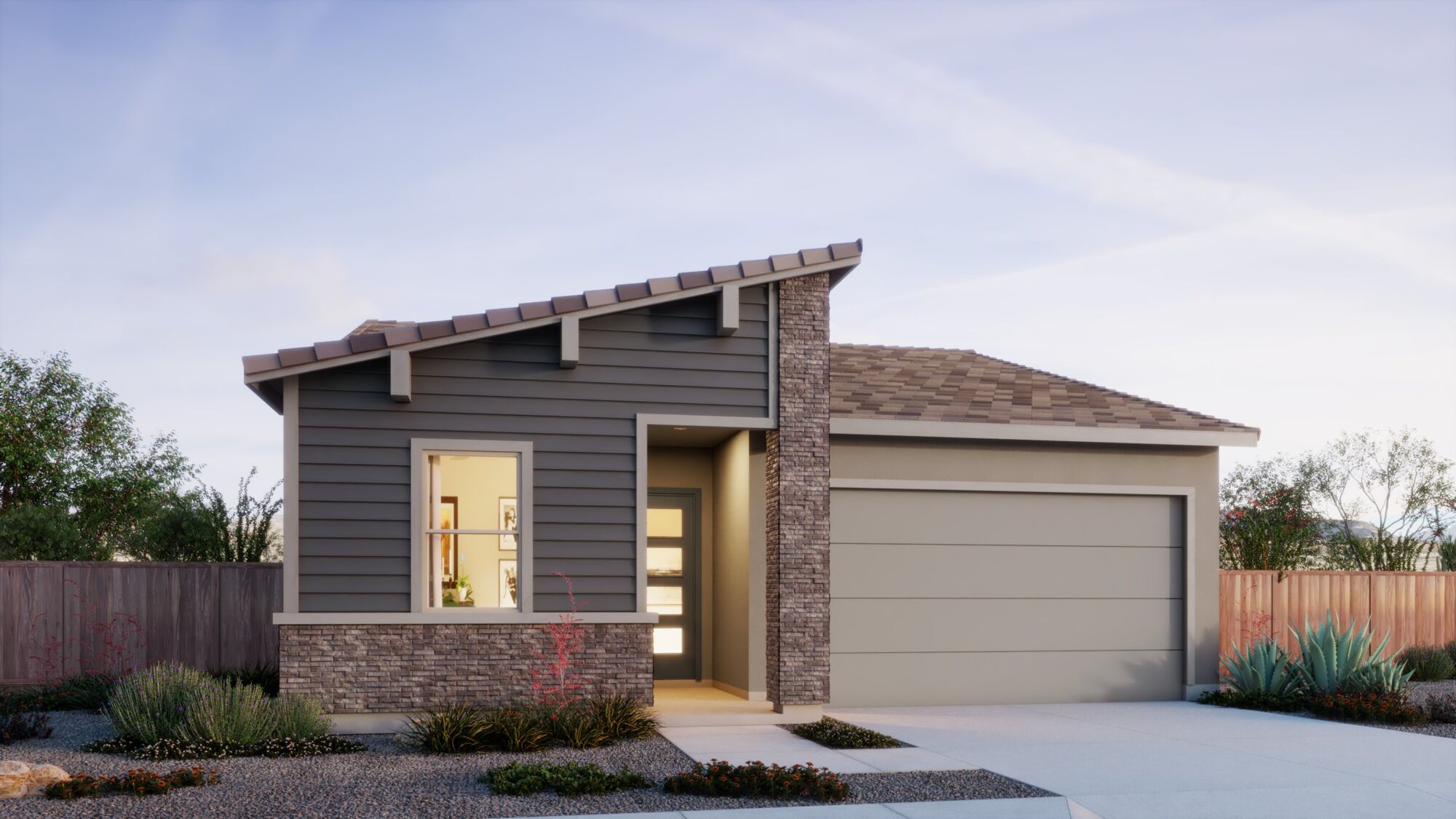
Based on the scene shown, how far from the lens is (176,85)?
14758mm

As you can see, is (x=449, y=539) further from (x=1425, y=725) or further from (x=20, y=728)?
(x=1425, y=725)

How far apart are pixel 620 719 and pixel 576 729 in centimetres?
46

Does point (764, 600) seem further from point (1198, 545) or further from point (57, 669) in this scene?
point (57, 669)

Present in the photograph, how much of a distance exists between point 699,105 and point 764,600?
7.17m

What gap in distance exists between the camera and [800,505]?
34.2 ft

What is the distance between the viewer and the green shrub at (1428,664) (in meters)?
14.5

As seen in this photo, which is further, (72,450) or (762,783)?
(72,450)

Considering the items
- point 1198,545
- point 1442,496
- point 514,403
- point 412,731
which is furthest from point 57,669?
point 1442,496

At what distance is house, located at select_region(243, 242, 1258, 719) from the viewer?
31.1ft

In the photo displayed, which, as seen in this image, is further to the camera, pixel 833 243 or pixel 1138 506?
pixel 1138 506

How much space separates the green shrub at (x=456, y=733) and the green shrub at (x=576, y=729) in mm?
487

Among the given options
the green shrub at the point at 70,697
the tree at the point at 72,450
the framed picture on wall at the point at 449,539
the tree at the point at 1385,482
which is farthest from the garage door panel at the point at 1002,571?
the tree at the point at 72,450

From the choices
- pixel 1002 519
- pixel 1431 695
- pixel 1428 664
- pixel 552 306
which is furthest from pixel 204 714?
pixel 1428 664

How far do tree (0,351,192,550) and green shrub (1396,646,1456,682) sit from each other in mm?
20897
